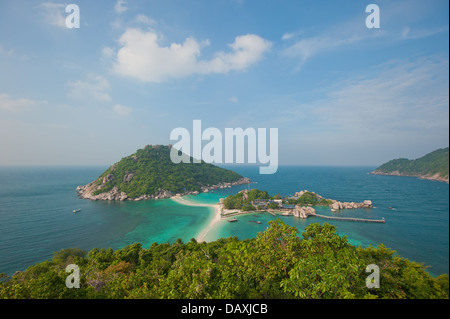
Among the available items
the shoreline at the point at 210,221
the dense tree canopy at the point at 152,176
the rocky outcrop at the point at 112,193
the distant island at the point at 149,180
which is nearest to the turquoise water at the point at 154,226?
the shoreline at the point at 210,221

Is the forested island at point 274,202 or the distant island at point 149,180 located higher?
the distant island at point 149,180

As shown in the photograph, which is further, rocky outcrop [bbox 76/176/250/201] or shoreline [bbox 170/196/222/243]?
rocky outcrop [bbox 76/176/250/201]

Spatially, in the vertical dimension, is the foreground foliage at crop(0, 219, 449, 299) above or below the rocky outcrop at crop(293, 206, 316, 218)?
above

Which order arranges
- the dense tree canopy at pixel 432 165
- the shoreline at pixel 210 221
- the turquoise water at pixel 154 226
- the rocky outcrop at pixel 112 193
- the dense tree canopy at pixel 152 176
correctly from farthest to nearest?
the dense tree canopy at pixel 152 176
the rocky outcrop at pixel 112 193
the shoreline at pixel 210 221
the turquoise water at pixel 154 226
the dense tree canopy at pixel 432 165

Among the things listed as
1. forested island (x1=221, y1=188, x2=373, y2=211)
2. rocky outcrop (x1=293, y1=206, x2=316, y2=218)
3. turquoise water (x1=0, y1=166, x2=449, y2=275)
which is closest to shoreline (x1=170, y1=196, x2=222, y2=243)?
turquoise water (x1=0, y1=166, x2=449, y2=275)

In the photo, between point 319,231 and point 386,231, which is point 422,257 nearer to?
point 386,231

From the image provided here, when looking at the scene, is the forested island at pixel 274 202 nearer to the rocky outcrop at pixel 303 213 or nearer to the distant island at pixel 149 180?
the rocky outcrop at pixel 303 213

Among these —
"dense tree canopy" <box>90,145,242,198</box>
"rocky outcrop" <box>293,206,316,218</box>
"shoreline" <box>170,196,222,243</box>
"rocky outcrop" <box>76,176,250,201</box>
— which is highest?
"dense tree canopy" <box>90,145,242,198</box>

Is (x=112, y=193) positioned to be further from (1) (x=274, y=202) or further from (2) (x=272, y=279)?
(2) (x=272, y=279)

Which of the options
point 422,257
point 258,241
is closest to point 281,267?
point 258,241

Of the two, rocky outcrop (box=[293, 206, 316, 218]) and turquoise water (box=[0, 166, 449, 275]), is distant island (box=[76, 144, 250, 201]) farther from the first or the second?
rocky outcrop (box=[293, 206, 316, 218])
